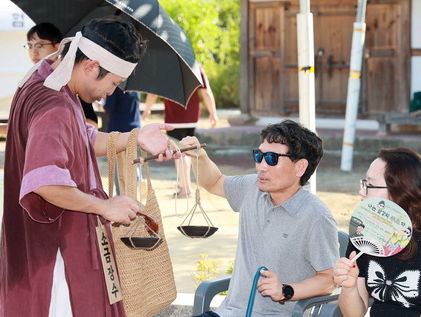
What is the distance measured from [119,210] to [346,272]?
2.58ft

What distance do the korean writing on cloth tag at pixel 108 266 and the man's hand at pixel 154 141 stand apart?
0.38m

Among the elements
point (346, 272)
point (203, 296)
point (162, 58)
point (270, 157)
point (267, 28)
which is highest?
point (162, 58)

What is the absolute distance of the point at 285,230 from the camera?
368 cm

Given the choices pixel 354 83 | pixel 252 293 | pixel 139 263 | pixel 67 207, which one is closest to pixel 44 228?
pixel 67 207

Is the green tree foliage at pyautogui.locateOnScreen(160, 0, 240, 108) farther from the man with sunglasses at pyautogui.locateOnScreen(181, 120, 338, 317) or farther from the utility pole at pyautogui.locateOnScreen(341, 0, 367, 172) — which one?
the man with sunglasses at pyautogui.locateOnScreen(181, 120, 338, 317)

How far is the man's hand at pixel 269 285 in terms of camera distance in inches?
137

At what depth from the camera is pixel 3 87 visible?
14.0 metres

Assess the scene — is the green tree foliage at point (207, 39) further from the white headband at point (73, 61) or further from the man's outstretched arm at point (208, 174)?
the white headband at point (73, 61)

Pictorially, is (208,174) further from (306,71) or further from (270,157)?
(306,71)

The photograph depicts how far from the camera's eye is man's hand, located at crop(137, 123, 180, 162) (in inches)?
143

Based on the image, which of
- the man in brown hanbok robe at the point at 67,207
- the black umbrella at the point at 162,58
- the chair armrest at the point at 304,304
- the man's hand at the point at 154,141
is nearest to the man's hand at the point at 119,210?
the man in brown hanbok robe at the point at 67,207

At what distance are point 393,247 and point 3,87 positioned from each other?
37.7 ft

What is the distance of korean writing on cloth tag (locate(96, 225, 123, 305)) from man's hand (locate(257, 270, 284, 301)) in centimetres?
52

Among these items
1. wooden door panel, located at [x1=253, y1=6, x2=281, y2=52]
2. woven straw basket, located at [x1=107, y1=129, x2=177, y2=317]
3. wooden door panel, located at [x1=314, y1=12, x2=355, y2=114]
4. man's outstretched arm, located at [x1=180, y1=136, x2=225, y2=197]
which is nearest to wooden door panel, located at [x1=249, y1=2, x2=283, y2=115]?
wooden door panel, located at [x1=253, y1=6, x2=281, y2=52]
